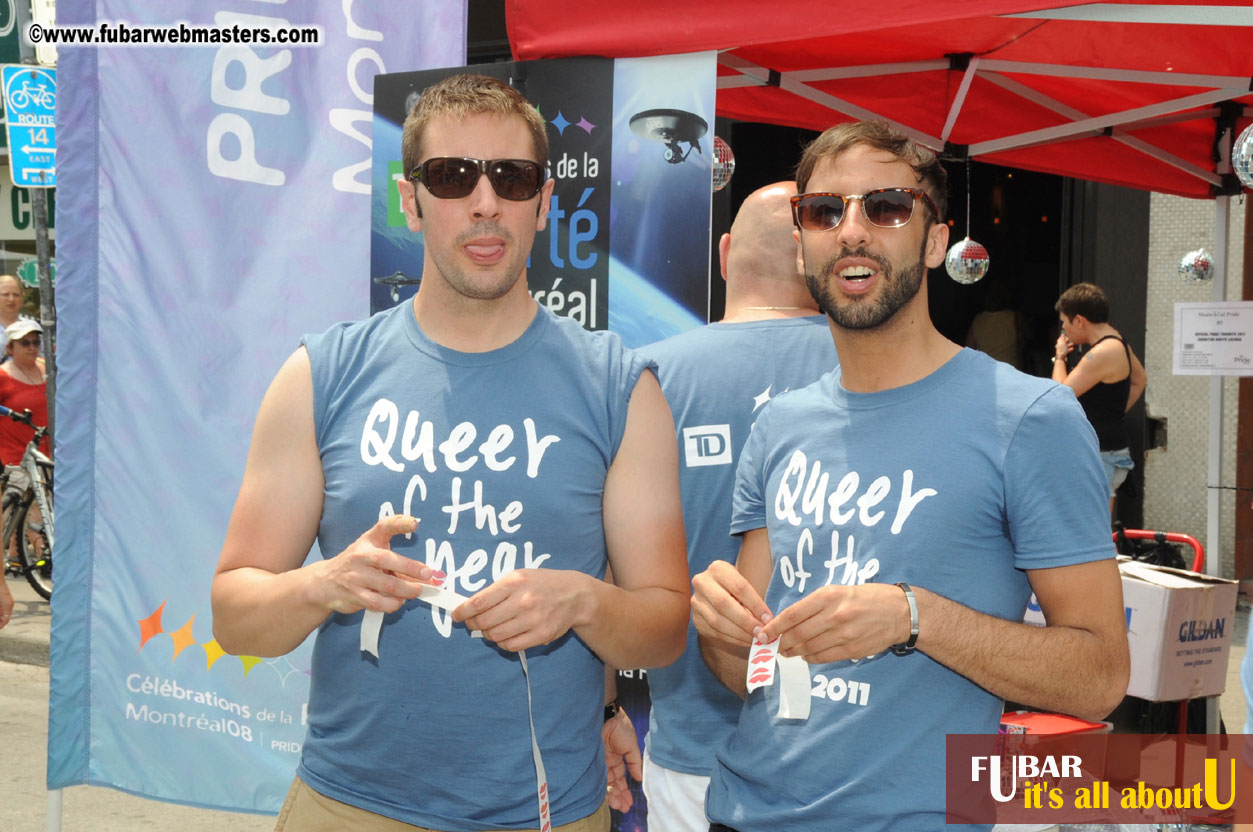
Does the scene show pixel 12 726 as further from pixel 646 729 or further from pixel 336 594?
pixel 336 594

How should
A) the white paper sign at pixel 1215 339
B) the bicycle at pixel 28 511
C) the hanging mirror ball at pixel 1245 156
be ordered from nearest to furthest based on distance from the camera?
the hanging mirror ball at pixel 1245 156
the white paper sign at pixel 1215 339
the bicycle at pixel 28 511

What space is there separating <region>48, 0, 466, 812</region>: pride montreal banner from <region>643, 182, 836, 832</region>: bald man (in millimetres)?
1287

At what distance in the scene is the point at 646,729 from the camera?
3467 mm

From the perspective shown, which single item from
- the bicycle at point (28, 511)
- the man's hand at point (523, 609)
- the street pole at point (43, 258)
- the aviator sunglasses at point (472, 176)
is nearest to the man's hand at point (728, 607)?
the man's hand at point (523, 609)

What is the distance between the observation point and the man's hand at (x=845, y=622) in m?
1.76

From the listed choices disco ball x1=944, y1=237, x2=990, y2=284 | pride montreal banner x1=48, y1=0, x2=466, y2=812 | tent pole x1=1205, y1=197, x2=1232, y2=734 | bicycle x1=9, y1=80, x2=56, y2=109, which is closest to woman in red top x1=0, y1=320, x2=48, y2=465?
bicycle x1=9, y1=80, x2=56, y2=109

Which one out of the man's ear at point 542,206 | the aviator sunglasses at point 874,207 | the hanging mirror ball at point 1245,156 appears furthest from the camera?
the hanging mirror ball at point 1245,156

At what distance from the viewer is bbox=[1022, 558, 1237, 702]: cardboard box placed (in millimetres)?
4336

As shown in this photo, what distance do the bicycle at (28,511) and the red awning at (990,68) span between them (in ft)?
19.1

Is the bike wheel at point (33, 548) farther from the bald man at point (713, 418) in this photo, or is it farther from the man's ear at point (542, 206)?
the man's ear at point (542, 206)

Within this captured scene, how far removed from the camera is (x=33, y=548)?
876cm

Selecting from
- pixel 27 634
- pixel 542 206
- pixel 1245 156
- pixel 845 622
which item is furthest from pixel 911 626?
pixel 27 634

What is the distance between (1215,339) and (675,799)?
386 cm

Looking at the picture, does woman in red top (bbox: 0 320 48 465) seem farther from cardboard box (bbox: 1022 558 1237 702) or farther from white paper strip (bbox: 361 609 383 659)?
white paper strip (bbox: 361 609 383 659)
